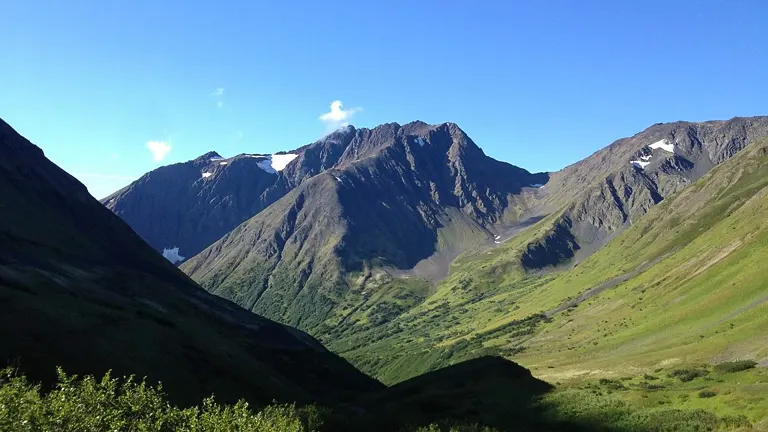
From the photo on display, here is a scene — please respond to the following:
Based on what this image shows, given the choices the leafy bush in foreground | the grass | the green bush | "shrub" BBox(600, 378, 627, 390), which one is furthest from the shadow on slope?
the leafy bush in foreground

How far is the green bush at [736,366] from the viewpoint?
318 ft

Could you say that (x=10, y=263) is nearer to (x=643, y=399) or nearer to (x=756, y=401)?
(x=643, y=399)

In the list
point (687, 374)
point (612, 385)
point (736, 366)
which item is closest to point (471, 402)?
point (612, 385)

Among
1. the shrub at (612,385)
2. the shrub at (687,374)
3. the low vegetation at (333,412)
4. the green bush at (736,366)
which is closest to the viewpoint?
the low vegetation at (333,412)

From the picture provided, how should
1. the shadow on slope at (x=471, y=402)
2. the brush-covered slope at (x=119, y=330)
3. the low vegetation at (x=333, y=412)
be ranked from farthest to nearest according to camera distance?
the brush-covered slope at (x=119, y=330), the shadow on slope at (x=471, y=402), the low vegetation at (x=333, y=412)

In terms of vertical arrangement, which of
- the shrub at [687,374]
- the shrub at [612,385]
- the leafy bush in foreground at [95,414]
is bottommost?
the shrub at [687,374]

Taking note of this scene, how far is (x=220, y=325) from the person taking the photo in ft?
559

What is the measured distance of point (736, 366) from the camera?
98.1 meters

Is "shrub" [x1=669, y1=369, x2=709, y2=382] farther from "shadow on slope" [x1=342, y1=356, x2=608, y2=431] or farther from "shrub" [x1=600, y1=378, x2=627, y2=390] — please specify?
"shadow on slope" [x1=342, y1=356, x2=608, y2=431]

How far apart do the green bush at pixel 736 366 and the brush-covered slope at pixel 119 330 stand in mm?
80829

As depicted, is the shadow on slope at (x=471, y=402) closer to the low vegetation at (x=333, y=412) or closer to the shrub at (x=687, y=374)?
the low vegetation at (x=333, y=412)

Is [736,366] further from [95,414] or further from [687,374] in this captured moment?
[95,414]

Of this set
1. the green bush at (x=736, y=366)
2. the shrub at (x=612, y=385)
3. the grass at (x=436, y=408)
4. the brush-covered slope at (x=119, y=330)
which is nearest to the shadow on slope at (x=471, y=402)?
the grass at (x=436, y=408)

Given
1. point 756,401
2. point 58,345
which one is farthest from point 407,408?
point 58,345
